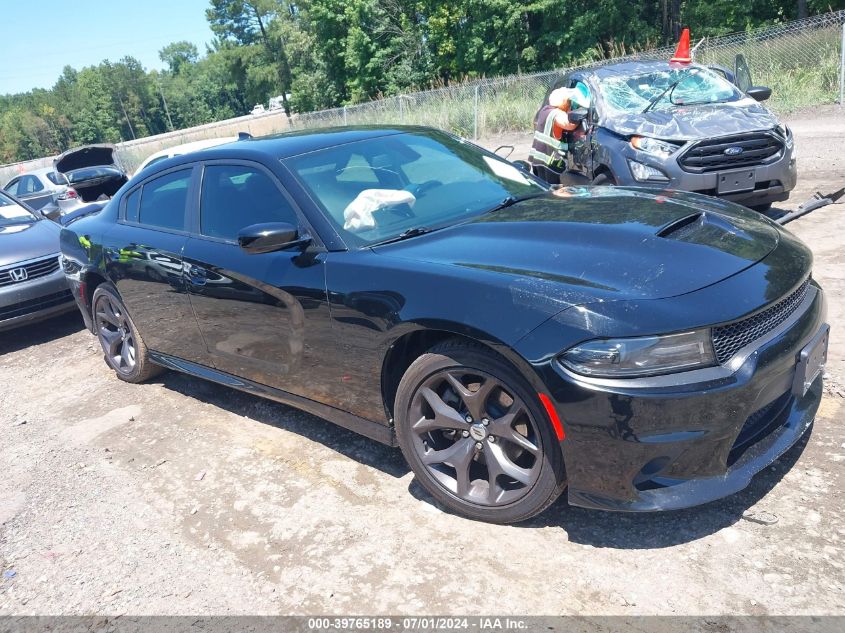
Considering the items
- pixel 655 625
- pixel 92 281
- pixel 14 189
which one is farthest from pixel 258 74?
pixel 655 625

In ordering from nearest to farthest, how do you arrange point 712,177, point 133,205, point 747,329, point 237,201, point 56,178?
point 747,329
point 237,201
point 133,205
point 712,177
point 56,178

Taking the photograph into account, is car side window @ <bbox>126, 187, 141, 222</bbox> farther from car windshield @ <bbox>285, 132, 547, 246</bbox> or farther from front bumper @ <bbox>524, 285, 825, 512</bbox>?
front bumper @ <bbox>524, 285, 825, 512</bbox>

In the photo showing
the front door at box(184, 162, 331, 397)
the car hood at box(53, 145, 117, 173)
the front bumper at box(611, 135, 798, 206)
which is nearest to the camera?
the front door at box(184, 162, 331, 397)

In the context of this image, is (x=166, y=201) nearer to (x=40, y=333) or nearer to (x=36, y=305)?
(x=36, y=305)

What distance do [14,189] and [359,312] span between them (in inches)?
558

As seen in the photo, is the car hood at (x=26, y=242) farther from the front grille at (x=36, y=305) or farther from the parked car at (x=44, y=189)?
the parked car at (x=44, y=189)

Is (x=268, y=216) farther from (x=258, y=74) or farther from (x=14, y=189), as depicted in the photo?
(x=258, y=74)

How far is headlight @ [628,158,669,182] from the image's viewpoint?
241 inches

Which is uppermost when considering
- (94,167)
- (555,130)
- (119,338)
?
(94,167)

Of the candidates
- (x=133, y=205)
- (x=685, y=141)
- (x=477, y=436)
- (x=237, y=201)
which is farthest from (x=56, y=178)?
(x=477, y=436)

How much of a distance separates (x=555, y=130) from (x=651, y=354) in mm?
5556

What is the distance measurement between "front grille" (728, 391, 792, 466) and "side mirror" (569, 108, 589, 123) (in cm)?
493

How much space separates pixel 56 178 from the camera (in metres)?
13.6

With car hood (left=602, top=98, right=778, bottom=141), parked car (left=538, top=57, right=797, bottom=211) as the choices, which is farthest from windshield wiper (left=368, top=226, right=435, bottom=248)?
car hood (left=602, top=98, right=778, bottom=141)
